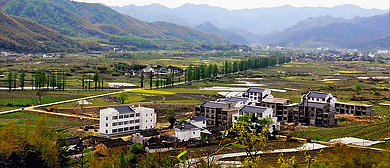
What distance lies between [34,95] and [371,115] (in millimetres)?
32435

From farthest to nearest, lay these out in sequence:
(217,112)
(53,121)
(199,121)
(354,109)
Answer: (354,109)
(217,112)
(53,121)
(199,121)

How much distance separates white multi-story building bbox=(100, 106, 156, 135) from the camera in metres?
32.6

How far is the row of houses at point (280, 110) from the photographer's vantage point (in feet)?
122

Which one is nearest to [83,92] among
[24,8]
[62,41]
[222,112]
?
[222,112]

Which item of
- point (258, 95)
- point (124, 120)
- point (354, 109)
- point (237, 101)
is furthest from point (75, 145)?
point (354, 109)

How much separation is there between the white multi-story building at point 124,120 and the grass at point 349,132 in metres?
10.8

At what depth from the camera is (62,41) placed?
134000 mm

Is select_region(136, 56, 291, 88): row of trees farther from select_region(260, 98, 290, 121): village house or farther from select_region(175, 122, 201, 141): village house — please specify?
select_region(175, 122, 201, 141): village house

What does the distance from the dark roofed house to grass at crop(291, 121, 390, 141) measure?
1293 centimetres

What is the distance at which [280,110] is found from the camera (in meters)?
40.3

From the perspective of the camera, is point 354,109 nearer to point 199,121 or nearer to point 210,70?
point 199,121

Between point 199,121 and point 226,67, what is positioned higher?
point 226,67

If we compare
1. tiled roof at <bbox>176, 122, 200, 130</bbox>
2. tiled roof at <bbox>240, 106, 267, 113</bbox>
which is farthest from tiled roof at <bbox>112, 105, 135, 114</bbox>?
tiled roof at <bbox>240, 106, 267, 113</bbox>

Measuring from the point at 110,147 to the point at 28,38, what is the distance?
102309 millimetres
